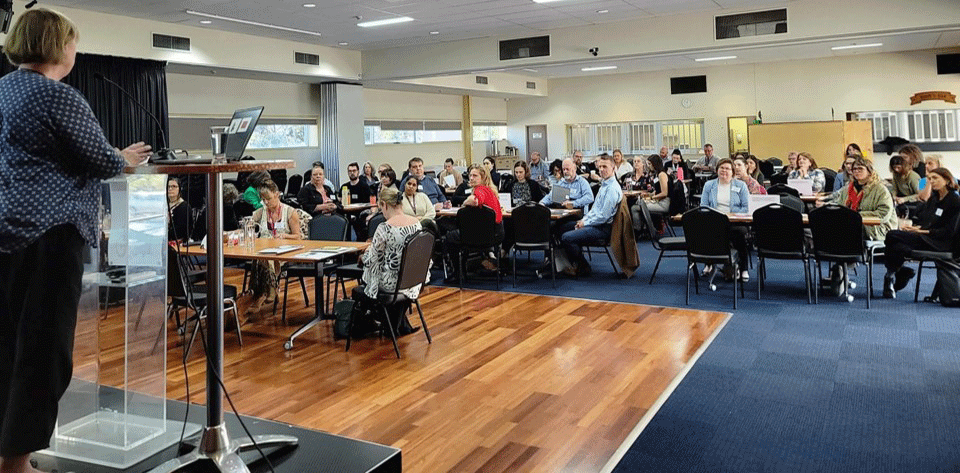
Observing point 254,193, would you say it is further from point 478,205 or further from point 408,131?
point 408,131

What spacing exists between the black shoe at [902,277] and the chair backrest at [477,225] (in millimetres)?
3855

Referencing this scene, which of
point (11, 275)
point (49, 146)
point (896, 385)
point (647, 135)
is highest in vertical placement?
point (647, 135)

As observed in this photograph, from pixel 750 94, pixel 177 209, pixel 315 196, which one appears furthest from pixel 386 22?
pixel 750 94

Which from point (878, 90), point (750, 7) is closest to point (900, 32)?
point (750, 7)

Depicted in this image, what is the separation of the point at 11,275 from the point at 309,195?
24.6ft

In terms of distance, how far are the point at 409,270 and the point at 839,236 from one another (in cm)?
379

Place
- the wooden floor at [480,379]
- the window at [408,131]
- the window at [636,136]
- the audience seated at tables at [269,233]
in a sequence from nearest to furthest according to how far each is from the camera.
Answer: the wooden floor at [480,379]
the audience seated at tables at [269,233]
the window at [408,131]
the window at [636,136]

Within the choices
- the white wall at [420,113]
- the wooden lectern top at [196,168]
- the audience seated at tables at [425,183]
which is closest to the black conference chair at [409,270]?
the wooden lectern top at [196,168]

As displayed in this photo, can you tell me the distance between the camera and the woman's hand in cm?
207

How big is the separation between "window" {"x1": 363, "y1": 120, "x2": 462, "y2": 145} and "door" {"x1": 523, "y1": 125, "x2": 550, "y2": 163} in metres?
2.47

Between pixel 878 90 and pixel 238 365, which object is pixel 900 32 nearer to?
pixel 878 90

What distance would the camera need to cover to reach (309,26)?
34.1 ft

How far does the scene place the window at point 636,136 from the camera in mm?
17344

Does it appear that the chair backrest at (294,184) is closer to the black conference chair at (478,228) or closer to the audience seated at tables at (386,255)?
the black conference chair at (478,228)
